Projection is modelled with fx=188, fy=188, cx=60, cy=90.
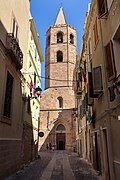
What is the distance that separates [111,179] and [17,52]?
746cm

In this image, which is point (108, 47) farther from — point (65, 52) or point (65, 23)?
point (65, 23)

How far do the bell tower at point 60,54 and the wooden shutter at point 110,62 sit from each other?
30403 mm

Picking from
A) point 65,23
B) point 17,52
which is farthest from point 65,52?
point 17,52

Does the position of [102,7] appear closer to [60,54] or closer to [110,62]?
[110,62]

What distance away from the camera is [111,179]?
6.96 meters

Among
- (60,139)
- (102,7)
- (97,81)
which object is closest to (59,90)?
(60,139)

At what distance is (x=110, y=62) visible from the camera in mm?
7066

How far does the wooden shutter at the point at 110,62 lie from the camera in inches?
263

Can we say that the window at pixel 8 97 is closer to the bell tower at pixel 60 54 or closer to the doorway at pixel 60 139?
the doorway at pixel 60 139

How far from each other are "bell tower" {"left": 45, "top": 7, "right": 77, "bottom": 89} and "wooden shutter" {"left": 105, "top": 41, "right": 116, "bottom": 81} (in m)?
30.4

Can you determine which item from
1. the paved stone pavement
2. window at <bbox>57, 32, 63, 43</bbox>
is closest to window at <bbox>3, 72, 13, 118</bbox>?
the paved stone pavement

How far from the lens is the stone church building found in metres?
34.5

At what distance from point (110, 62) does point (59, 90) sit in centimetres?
3130

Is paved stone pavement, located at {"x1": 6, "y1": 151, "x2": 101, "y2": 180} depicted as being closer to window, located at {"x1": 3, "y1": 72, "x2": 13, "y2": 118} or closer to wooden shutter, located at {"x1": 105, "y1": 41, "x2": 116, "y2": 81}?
window, located at {"x1": 3, "y1": 72, "x2": 13, "y2": 118}
